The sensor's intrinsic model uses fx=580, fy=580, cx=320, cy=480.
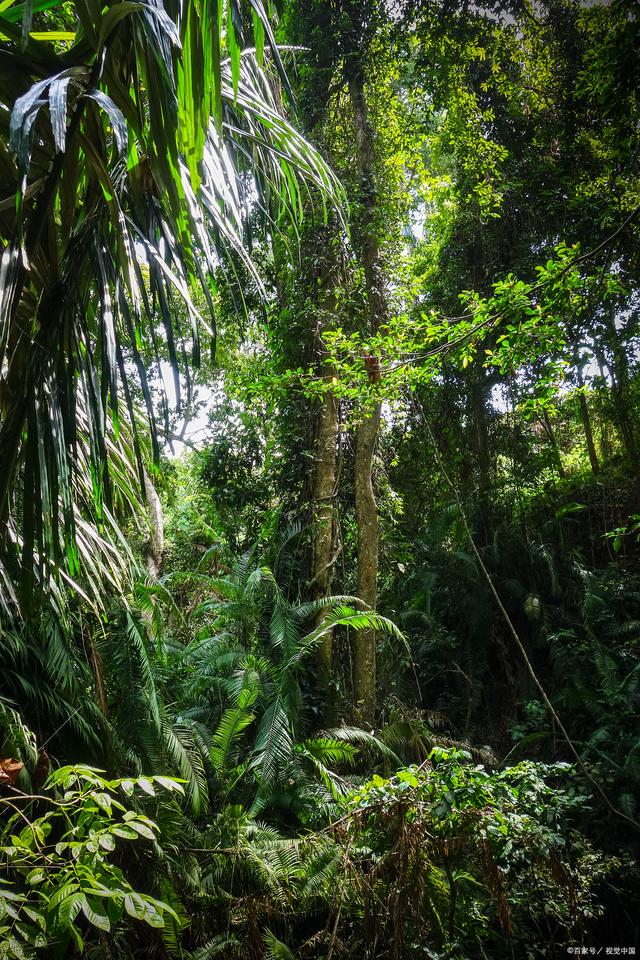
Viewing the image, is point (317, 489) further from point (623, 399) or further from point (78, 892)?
point (78, 892)

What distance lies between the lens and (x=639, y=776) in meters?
4.22

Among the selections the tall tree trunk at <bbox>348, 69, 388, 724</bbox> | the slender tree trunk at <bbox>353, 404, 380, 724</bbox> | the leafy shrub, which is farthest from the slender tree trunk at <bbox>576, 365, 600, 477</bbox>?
the leafy shrub

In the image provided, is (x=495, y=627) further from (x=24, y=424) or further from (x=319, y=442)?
(x=24, y=424)

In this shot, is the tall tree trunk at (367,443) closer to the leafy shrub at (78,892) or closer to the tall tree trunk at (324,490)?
the tall tree trunk at (324,490)

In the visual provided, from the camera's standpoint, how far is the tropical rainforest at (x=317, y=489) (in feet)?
3.80

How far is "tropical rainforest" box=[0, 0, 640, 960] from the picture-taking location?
116 centimetres

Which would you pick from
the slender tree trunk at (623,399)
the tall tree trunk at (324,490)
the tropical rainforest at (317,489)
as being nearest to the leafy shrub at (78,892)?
the tropical rainforest at (317,489)

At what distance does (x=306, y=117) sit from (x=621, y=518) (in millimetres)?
5245

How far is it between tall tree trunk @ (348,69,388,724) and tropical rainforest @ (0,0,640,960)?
1.2 inches

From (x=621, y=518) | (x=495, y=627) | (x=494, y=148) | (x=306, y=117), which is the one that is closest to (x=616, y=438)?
(x=621, y=518)

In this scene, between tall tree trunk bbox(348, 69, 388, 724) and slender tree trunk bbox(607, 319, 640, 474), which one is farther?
slender tree trunk bbox(607, 319, 640, 474)

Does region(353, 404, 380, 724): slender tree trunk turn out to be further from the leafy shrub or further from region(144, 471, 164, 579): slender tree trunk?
the leafy shrub

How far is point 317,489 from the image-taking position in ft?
16.9

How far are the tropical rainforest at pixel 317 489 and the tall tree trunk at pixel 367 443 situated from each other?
0.10ft
